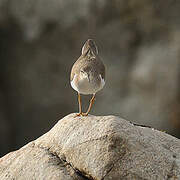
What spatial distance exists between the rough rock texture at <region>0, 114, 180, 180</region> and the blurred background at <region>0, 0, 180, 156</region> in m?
8.67

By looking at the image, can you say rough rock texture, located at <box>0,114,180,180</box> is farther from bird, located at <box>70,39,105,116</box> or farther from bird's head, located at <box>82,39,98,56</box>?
bird's head, located at <box>82,39,98,56</box>

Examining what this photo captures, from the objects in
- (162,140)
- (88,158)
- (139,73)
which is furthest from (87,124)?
(139,73)

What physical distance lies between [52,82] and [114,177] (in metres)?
10.1

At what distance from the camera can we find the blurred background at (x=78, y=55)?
14.5m

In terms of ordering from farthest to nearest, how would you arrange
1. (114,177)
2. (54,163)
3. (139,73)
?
(139,73), (54,163), (114,177)

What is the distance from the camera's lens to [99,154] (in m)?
5.26

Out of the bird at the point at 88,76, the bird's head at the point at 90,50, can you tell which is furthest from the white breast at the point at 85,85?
the bird's head at the point at 90,50

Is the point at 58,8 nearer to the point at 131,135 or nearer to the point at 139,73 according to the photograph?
the point at 139,73

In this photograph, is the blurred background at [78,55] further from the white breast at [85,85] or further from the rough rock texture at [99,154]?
the rough rock texture at [99,154]

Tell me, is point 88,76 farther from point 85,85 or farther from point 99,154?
point 99,154

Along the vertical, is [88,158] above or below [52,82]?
above

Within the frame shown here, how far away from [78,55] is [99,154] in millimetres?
9983

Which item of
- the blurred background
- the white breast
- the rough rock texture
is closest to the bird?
the white breast

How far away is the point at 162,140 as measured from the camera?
18.9 ft
